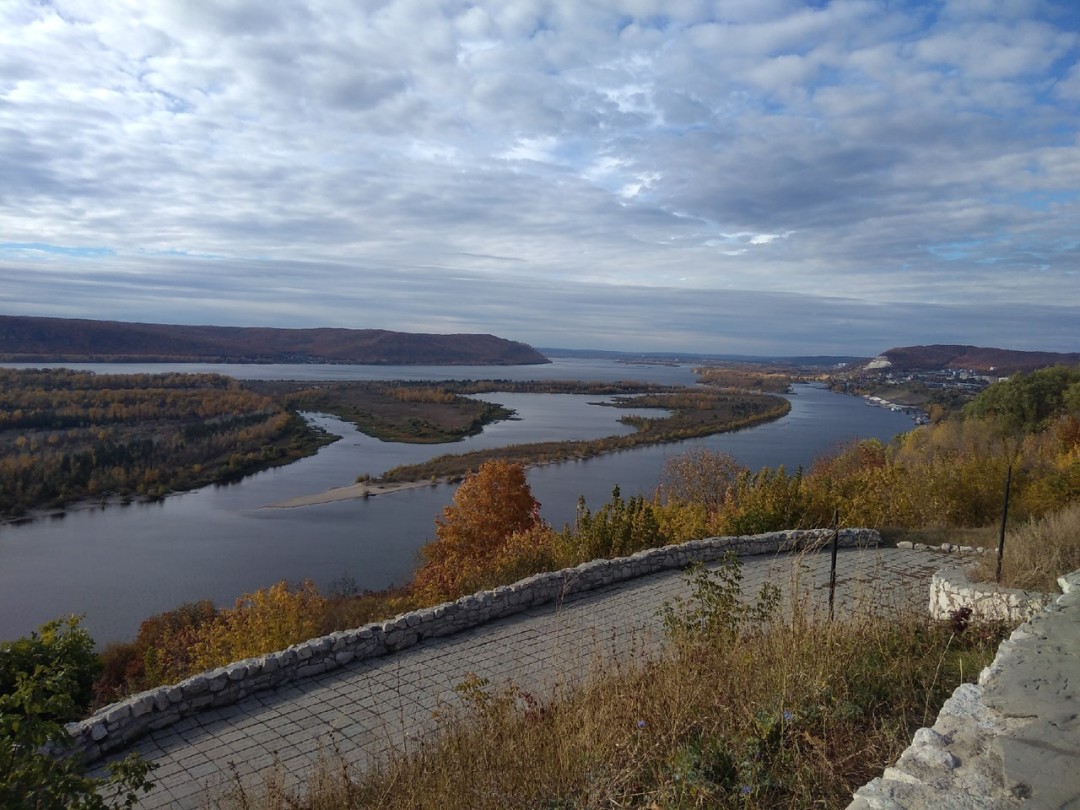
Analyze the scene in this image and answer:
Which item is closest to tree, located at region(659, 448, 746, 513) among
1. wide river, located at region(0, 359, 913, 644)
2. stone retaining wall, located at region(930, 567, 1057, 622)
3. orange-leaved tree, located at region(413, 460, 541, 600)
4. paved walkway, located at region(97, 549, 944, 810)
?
wide river, located at region(0, 359, 913, 644)

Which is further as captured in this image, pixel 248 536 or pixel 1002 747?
pixel 248 536

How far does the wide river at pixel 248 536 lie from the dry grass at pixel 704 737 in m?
8.51

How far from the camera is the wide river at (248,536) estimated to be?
22.3 m

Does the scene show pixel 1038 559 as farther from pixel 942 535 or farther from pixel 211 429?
pixel 211 429

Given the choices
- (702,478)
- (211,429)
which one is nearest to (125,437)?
(211,429)

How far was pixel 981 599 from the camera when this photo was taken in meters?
5.37

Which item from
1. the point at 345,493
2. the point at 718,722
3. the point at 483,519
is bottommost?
the point at 345,493

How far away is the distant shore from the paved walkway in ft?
95.4

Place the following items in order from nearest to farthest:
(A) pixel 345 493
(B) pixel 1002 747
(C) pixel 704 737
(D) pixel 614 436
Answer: (B) pixel 1002 747
(C) pixel 704 737
(A) pixel 345 493
(D) pixel 614 436

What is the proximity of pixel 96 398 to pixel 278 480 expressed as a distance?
A: 124ft

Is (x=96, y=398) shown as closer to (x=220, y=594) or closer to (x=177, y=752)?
(x=220, y=594)

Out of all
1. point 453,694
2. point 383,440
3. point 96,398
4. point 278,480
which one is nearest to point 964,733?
point 453,694

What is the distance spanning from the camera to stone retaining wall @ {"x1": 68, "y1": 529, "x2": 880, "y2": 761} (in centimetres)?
541

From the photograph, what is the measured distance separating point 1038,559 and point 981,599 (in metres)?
1.06
